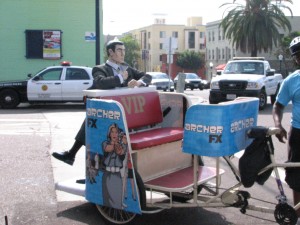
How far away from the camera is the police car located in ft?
59.8

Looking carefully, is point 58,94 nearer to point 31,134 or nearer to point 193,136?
point 31,134

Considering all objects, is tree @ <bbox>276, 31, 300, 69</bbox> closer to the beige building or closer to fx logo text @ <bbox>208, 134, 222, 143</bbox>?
the beige building

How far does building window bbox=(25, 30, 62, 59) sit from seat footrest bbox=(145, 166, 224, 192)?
23108 millimetres

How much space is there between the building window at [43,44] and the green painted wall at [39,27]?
0.26 metres

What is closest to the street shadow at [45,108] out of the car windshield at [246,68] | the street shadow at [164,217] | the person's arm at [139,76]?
the car windshield at [246,68]

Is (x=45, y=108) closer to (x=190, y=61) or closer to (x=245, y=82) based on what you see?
(x=245, y=82)

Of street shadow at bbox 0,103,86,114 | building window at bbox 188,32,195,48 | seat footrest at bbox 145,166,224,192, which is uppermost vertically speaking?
building window at bbox 188,32,195,48

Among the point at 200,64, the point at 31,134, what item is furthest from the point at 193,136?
the point at 200,64

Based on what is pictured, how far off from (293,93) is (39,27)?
24504mm

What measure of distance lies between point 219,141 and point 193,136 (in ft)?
0.87

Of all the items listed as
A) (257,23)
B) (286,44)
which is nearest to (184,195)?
(257,23)

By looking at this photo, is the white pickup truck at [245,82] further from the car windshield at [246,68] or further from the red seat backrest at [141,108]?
the red seat backrest at [141,108]

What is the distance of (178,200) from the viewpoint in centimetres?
557

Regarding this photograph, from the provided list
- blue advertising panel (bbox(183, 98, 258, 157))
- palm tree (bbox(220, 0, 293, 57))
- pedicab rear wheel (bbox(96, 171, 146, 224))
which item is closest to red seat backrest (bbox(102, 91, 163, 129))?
pedicab rear wheel (bbox(96, 171, 146, 224))
